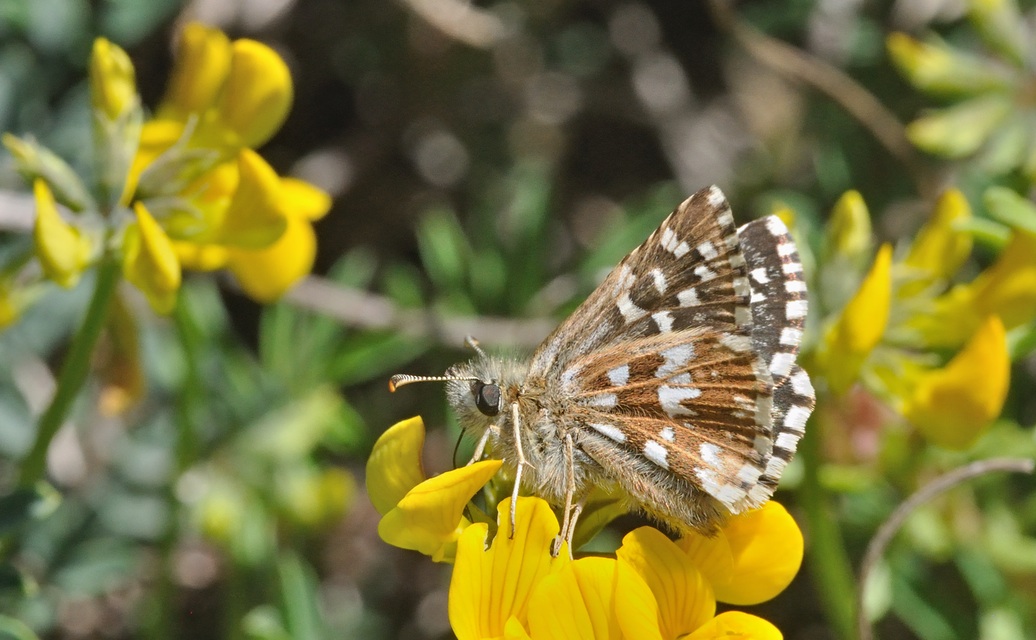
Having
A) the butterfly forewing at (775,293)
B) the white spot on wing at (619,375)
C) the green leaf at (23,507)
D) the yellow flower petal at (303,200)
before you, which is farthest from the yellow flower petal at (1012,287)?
the green leaf at (23,507)

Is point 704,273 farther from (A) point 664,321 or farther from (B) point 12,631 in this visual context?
(B) point 12,631

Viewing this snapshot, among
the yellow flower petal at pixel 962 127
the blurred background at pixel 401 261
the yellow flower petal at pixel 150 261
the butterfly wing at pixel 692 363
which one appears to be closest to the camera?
the butterfly wing at pixel 692 363

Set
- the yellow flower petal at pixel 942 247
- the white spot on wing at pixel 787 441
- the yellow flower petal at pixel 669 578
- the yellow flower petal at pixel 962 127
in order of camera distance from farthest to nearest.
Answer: the yellow flower petal at pixel 962 127 → the yellow flower petal at pixel 942 247 → the white spot on wing at pixel 787 441 → the yellow flower petal at pixel 669 578

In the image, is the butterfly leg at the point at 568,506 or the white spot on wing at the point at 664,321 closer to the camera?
the butterfly leg at the point at 568,506

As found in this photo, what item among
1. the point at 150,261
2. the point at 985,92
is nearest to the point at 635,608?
the point at 150,261

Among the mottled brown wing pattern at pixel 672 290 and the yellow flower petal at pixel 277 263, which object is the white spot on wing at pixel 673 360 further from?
the yellow flower petal at pixel 277 263

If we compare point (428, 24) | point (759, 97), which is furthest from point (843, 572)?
point (428, 24)
